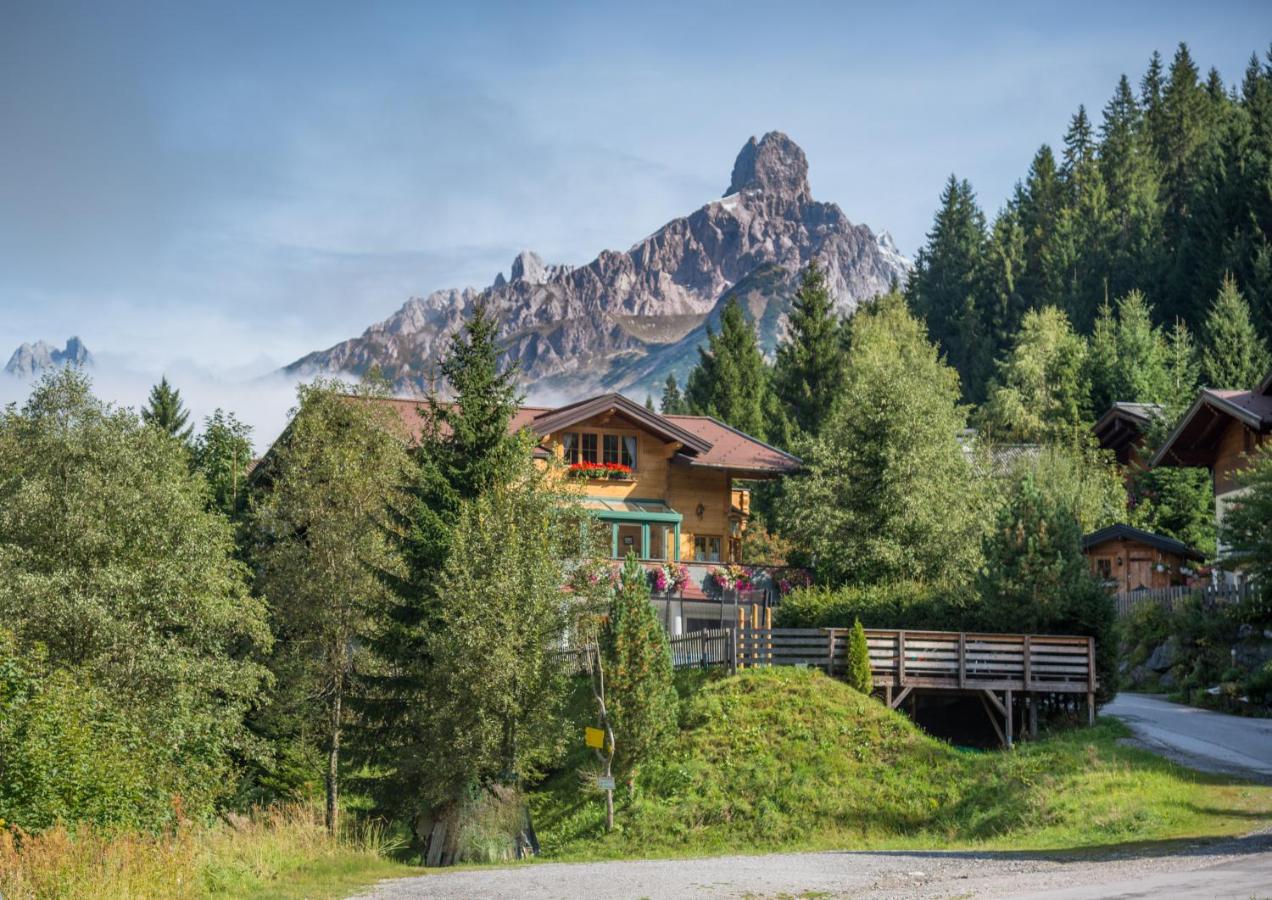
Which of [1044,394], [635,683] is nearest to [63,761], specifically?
[635,683]

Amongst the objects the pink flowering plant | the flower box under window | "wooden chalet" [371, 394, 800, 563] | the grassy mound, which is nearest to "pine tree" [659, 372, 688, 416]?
"wooden chalet" [371, 394, 800, 563]

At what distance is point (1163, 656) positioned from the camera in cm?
4122

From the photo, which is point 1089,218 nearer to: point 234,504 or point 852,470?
point 852,470

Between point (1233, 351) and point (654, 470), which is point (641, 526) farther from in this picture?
point (1233, 351)

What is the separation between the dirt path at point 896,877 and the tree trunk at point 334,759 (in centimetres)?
1181

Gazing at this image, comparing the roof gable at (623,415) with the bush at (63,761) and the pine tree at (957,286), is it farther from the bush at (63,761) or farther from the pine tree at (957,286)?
the pine tree at (957,286)

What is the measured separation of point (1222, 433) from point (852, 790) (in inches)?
1058

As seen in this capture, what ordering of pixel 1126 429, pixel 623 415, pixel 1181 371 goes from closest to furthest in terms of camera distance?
pixel 623 415 → pixel 1126 429 → pixel 1181 371

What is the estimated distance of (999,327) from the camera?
102 meters

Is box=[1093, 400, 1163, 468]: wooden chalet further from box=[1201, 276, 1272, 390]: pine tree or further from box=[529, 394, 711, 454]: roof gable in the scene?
box=[529, 394, 711, 454]: roof gable

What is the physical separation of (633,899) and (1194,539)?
140 ft

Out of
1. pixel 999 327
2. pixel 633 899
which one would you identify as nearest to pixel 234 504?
pixel 633 899

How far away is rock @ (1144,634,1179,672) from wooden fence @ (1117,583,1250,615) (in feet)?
3.55

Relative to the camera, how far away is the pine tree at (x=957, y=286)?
10244 centimetres
